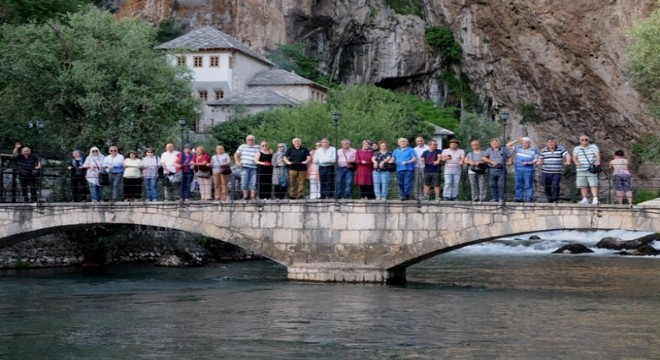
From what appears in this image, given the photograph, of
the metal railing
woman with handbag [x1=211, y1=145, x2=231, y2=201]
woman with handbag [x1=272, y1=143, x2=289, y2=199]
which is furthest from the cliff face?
woman with handbag [x1=211, y1=145, x2=231, y2=201]

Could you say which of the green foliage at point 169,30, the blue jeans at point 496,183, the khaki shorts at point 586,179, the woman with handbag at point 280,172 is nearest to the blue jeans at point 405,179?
the blue jeans at point 496,183

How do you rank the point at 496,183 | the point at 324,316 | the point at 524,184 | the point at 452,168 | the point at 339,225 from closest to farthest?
the point at 324,316 → the point at 524,184 → the point at 496,183 → the point at 452,168 → the point at 339,225

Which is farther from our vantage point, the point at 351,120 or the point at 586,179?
the point at 351,120

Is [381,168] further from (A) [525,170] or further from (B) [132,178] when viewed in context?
(B) [132,178]

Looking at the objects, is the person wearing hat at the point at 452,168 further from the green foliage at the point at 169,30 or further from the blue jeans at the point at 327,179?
the green foliage at the point at 169,30

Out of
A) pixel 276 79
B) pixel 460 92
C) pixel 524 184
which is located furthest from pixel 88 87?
pixel 460 92

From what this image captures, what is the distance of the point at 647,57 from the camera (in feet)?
133

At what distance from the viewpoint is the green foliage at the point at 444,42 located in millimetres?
73375

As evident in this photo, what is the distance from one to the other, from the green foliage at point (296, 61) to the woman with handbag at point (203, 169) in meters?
43.3

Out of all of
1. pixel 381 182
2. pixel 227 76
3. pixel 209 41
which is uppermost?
pixel 209 41

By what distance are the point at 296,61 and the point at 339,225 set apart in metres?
45.6

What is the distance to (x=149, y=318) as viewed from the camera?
2191 cm

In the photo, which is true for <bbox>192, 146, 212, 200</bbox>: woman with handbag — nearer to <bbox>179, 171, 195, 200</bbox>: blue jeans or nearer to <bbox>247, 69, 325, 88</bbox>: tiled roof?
<bbox>179, 171, 195, 200</bbox>: blue jeans

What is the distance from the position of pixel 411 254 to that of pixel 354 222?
5.43 feet
